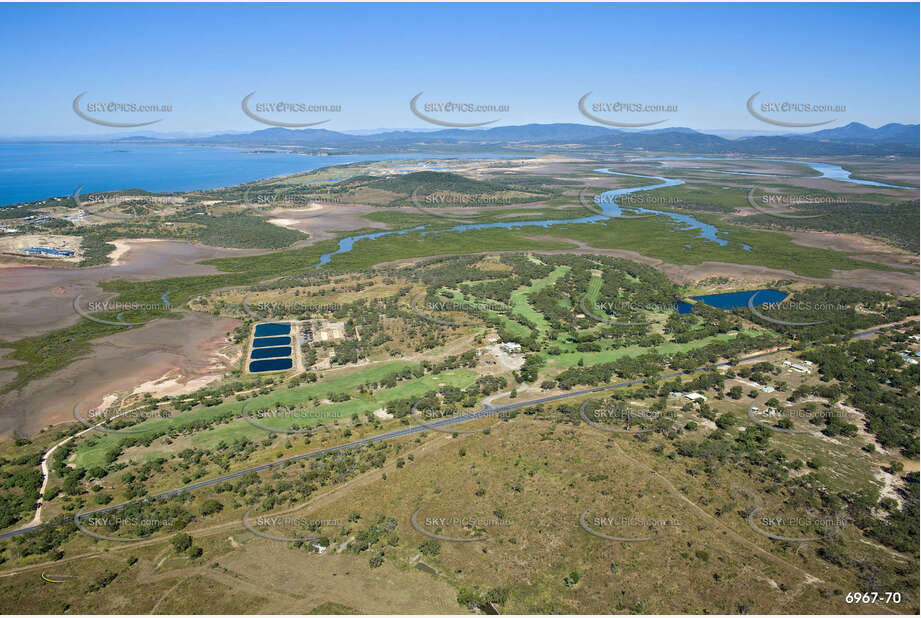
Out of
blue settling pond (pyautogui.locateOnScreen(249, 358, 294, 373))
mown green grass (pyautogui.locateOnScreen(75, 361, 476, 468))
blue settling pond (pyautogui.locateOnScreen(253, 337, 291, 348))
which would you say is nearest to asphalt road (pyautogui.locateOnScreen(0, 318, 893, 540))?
mown green grass (pyautogui.locateOnScreen(75, 361, 476, 468))

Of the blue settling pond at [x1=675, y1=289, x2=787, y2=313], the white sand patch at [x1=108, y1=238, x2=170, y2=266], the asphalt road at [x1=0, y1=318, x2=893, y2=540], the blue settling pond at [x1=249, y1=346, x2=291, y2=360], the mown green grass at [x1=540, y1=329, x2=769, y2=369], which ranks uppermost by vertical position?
the white sand patch at [x1=108, y1=238, x2=170, y2=266]

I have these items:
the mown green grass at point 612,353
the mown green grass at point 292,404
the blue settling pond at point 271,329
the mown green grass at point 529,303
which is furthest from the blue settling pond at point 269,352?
the mown green grass at point 529,303

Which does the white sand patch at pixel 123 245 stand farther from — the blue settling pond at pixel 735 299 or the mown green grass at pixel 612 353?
the blue settling pond at pixel 735 299

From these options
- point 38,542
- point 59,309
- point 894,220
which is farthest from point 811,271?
point 59,309

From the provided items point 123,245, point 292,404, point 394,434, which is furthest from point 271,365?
point 123,245

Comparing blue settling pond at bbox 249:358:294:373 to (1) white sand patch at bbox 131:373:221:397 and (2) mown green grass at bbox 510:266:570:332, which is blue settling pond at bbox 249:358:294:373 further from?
(2) mown green grass at bbox 510:266:570:332

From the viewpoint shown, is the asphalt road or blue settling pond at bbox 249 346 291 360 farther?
blue settling pond at bbox 249 346 291 360
